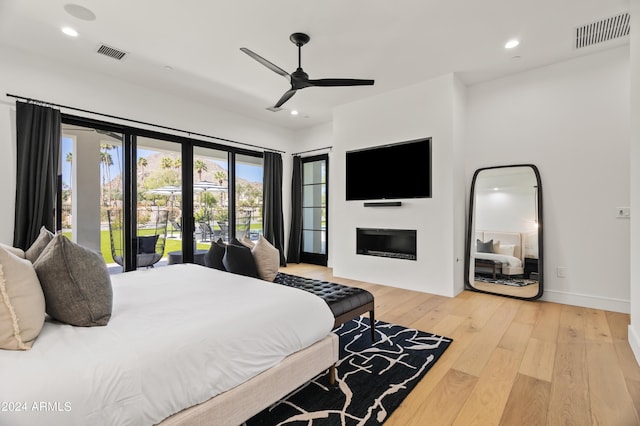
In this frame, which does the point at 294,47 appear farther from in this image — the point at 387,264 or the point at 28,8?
the point at 387,264

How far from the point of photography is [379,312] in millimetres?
3389

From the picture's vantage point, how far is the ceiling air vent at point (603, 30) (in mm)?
2865

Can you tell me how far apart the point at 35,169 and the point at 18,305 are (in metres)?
3.06

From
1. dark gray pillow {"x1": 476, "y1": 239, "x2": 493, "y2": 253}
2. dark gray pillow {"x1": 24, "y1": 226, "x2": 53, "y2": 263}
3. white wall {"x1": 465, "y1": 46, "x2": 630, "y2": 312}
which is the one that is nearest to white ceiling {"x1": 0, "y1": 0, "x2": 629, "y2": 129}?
white wall {"x1": 465, "y1": 46, "x2": 630, "y2": 312}

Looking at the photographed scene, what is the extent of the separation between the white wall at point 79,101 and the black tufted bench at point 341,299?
3.18 metres

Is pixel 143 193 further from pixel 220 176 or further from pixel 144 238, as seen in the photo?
pixel 220 176

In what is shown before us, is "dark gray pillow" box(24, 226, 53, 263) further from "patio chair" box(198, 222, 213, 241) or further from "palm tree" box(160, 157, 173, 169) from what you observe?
"patio chair" box(198, 222, 213, 241)

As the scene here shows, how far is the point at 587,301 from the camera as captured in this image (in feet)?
11.5

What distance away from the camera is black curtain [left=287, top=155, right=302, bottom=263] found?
6.36 metres

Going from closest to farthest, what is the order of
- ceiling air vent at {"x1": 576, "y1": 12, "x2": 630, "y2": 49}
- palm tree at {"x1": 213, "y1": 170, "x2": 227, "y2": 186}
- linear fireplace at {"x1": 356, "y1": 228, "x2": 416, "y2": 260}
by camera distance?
ceiling air vent at {"x1": 576, "y1": 12, "x2": 630, "y2": 49}
linear fireplace at {"x1": 356, "y1": 228, "x2": 416, "y2": 260}
palm tree at {"x1": 213, "y1": 170, "x2": 227, "y2": 186}

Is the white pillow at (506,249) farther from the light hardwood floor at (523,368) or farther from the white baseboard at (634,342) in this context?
the white baseboard at (634,342)

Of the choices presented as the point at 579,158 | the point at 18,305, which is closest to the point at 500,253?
the point at 579,158

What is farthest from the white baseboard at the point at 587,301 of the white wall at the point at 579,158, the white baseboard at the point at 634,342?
the white baseboard at the point at 634,342

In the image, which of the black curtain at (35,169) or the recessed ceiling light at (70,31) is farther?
the black curtain at (35,169)
